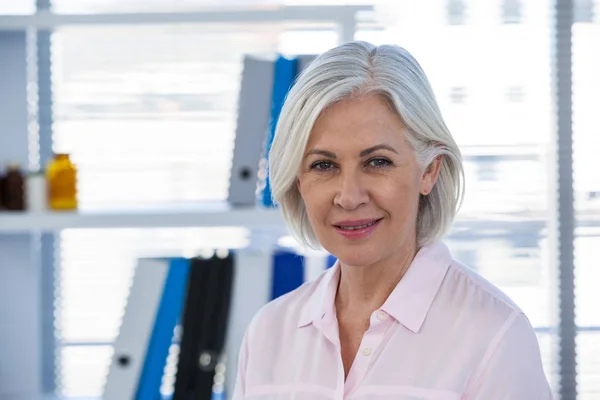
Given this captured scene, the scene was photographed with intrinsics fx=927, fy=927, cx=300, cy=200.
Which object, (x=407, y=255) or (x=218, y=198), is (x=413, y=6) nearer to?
(x=218, y=198)

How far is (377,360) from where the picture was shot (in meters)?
1.36

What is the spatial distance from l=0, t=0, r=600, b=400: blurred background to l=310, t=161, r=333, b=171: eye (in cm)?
144

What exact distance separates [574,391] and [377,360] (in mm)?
1784

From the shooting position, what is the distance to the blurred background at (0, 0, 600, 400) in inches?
112

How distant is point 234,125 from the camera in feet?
9.03

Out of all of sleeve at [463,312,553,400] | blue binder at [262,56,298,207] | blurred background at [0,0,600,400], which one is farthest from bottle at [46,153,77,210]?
sleeve at [463,312,553,400]

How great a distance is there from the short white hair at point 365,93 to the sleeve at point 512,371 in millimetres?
Result: 281

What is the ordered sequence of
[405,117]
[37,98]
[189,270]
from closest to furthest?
[405,117] < [189,270] < [37,98]

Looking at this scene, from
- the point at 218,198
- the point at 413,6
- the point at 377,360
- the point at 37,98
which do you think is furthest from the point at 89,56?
the point at 377,360

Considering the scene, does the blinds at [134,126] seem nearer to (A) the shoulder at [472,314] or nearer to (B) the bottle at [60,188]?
(B) the bottle at [60,188]

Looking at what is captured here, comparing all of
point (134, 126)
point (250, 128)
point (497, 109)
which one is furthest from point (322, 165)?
point (497, 109)

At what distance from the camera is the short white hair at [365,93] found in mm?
1335

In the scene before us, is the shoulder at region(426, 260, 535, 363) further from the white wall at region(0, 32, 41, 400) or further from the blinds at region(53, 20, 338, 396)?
the blinds at region(53, 20, 338, 396)

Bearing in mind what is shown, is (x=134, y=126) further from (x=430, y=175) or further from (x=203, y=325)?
(x=430, y=175)
